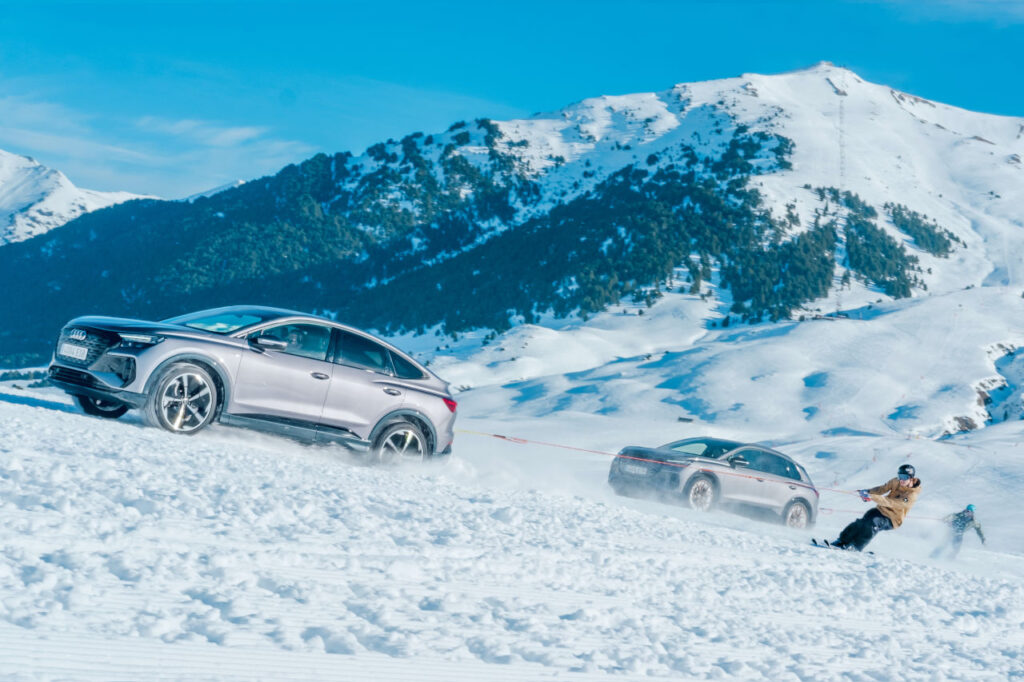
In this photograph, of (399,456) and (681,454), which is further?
(681,454)

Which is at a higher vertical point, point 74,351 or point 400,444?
point 74,351

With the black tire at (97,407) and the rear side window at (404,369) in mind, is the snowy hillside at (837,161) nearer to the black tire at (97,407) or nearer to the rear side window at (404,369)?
the rear side window at (404,369)

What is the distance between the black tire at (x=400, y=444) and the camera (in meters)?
10.3

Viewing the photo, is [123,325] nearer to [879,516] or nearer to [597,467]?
[879,516]

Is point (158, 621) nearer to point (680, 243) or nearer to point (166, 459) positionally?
point (166, 459)

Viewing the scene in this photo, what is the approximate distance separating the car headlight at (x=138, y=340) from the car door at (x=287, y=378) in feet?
2.93

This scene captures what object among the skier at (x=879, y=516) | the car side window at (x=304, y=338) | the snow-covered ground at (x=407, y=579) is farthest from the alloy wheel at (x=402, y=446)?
the skier at (x=879, y=516)

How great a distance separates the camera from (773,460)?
48.3ft

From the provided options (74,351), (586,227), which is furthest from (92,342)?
(586,227)

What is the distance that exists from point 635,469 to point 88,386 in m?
7.95

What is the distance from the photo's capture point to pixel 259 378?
31.3ft

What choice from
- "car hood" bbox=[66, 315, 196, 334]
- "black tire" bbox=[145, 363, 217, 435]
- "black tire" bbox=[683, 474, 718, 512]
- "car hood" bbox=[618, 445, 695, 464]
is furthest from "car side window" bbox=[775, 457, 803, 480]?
"car hood" bbox=[66, 315, 196, 334]

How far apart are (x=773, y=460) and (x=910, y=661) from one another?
9.10 meters

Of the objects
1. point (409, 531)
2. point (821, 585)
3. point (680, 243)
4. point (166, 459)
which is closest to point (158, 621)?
point (409, 531)
